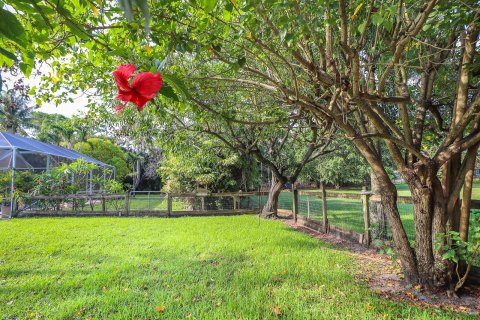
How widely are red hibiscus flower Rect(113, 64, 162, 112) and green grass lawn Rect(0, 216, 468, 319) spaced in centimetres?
235

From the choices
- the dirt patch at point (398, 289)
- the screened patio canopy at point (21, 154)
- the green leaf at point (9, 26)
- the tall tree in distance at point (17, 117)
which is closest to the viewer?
the green leaf at point (9, 26)

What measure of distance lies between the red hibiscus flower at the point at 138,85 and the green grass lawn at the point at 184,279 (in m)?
2.35

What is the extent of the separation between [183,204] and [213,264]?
7806 millimetres

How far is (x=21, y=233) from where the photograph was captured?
254 inches

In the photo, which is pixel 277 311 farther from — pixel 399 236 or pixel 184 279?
pixel 399 236

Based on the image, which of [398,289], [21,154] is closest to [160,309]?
[398,289]

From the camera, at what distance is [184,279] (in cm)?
349

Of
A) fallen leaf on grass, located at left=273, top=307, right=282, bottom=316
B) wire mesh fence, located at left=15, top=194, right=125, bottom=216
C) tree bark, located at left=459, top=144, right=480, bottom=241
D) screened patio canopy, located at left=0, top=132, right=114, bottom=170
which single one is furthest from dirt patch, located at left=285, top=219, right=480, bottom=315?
screened patio canopy, located at left=0, top=132, right=114, bottom=170

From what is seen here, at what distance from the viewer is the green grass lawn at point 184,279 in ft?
8.80

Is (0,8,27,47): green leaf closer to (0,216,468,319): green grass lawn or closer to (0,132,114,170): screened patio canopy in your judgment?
(0,216,468,319): green grass lawn

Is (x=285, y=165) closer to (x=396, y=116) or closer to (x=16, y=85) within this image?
(x=396, y=116)

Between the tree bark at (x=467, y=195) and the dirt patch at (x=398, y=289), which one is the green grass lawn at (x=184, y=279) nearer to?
the dirt patch at (x=398, y=289)

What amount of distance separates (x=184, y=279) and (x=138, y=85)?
317cm

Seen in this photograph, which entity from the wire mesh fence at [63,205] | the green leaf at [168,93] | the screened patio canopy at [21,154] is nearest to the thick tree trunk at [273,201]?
the wire mesh fence at [63,205]
